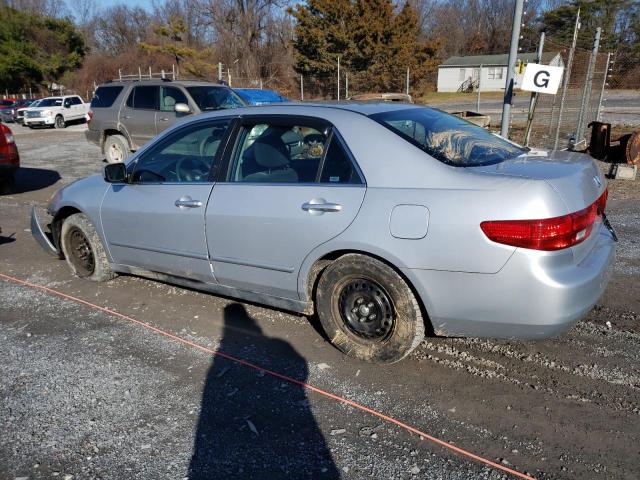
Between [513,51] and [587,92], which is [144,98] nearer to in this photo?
[513,51]

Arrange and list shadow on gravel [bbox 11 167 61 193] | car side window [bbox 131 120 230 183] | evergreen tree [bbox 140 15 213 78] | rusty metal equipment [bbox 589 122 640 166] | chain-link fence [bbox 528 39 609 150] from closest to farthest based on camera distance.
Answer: car side window [bbox 131 120 230 183]
rusty metal equipment [bbox 589 122 640 166]
shadow on gravel [bbox 11 167 61 193]
chain-link fence [bbox 528 39 609 150]
evergreen tree [bbox 140 15 213 78]

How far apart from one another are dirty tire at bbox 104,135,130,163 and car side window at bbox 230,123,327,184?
8697 millimetres

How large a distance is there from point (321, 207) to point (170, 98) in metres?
8.61

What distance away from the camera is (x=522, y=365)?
11.0ft

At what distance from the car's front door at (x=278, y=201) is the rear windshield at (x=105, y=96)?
29.9 feet

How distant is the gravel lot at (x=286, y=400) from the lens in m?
2.55

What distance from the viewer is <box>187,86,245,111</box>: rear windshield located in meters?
10.7

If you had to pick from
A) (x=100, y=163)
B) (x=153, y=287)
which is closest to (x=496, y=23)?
(x=100, y=163)

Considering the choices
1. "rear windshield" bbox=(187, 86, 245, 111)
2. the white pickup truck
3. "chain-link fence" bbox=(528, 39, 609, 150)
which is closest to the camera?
"rear windshield" bbox=(187, 86, 245, 111)

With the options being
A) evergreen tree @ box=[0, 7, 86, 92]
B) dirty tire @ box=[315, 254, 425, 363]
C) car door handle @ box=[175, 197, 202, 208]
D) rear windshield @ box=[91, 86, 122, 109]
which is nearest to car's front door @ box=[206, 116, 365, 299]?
car door handle @ box=[175, 197, 202, 208]

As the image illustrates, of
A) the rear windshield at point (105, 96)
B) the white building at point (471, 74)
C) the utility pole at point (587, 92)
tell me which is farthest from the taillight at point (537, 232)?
the white building at point (471, 74)

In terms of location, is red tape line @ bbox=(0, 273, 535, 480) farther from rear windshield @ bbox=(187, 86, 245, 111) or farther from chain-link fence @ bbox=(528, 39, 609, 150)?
chain-link fence @ bbox=(528, 39, 609, 150)

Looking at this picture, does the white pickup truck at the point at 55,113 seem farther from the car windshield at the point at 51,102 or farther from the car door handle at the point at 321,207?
the car door handle at the point at 321,207

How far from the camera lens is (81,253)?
16.7 ft
